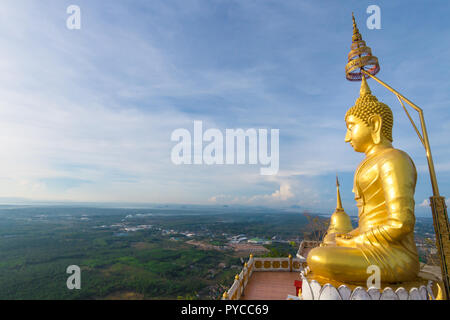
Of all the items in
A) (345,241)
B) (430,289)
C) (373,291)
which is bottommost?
(430,289)

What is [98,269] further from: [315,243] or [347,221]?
[347,221]

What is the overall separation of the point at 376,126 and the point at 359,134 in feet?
1.20

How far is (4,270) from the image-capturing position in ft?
68.8

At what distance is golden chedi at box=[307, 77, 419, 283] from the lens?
3820 mm

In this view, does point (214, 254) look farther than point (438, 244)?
Yes

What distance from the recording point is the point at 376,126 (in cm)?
501

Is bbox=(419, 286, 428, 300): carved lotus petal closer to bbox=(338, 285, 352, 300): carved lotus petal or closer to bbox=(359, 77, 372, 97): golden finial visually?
bbox=(338, 285, 352, 300): carved lotus petal

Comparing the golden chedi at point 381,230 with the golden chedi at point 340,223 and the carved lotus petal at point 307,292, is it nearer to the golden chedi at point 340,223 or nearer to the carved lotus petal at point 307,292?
the carved lotus petal at point 307,292

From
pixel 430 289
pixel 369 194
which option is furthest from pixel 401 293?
pixel 369 194

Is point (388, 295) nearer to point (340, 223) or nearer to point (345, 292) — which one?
point (345, 292)

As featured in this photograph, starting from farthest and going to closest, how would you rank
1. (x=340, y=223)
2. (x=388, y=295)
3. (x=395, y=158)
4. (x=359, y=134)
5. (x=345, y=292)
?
(x=340, y=223) < (x=359, y=134) < (x=395, y=158) < (x=345, y=292) < (x=388, y=295)

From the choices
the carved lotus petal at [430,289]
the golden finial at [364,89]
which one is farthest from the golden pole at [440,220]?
the golden finial at [364,89]
